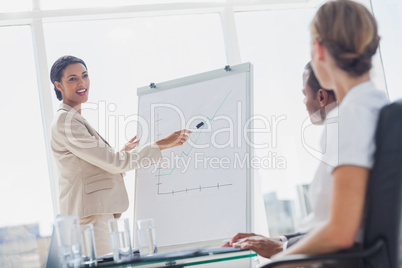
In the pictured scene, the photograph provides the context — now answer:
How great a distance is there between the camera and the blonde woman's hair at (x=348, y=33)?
4.07 feet

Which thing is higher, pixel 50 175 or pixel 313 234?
pixel 50 175

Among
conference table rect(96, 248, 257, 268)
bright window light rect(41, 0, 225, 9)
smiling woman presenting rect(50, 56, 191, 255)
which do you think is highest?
bright window light rect(41, 0, 225, 9)

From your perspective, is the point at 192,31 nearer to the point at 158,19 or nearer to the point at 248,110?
the point at 158,19

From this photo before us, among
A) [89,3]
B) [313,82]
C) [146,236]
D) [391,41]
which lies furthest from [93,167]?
[391,41]

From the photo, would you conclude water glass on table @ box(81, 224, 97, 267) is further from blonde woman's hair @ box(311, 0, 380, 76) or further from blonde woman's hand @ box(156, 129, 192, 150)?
blonde woman's hand @ box(156, 129, 192, 150)

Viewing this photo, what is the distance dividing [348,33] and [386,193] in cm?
40

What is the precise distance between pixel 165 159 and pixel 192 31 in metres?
1.42

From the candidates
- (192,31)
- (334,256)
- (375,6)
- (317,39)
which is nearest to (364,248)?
(334,256)

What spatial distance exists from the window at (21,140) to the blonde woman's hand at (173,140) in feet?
3.84

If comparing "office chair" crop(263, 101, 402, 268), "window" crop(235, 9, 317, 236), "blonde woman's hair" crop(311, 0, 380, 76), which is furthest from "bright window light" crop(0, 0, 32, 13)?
"office chair" crop(263, 101, 402, 268)

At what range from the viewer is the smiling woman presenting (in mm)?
2633

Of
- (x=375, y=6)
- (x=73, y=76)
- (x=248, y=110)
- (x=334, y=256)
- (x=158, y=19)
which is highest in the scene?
(x=158, y=19)

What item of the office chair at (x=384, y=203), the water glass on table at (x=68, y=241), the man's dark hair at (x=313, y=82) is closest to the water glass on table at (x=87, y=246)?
the water glass on table at (x=68, y=241)

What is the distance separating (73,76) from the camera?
289 cm
